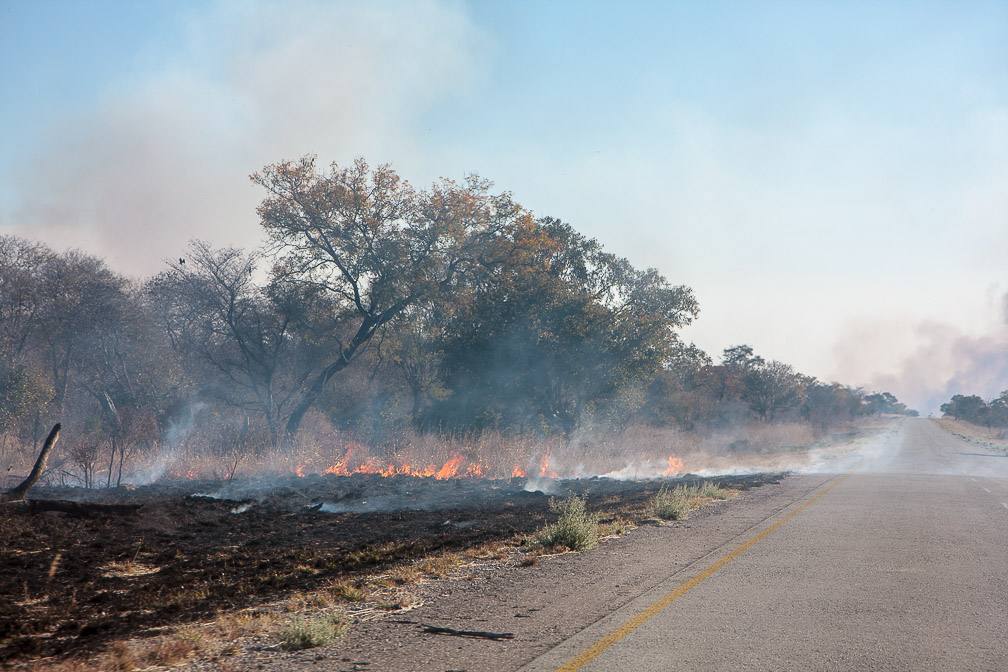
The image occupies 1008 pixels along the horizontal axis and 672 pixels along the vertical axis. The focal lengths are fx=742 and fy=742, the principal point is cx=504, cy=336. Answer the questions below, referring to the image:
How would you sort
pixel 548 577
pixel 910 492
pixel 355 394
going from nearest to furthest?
pixel 548 577 → pixel 910 492 → pixel 355 394

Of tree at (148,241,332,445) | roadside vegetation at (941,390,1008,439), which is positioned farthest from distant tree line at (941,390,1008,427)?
tree at (148,241,332,445)

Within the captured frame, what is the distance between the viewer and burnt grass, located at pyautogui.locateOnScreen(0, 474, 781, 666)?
21.7 ft

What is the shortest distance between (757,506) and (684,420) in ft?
118

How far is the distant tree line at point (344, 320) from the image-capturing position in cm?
2991

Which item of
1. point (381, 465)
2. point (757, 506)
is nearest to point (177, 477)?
point (381, 465)

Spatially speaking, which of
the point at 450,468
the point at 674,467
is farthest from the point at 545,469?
the point at 674,467

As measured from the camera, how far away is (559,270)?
35000mm

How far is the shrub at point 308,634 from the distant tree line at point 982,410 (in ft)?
308

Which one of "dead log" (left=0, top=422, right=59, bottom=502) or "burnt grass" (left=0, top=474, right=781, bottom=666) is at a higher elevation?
"dead log" (left=0, top=422, right=59, bottom=502)

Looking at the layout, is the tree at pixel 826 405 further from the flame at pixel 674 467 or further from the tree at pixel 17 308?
the tree at pixel 17 308

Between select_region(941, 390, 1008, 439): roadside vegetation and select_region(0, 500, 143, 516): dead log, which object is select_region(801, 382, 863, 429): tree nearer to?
select_region(941, 390, 1008, 439): roadside vegetation

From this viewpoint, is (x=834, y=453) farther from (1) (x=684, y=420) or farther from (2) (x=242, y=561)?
(2) (x=242, y=561)

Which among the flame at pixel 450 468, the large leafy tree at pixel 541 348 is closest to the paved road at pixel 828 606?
the flame at pixel 450 468

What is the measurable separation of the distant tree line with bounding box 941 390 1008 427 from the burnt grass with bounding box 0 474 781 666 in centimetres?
8532
